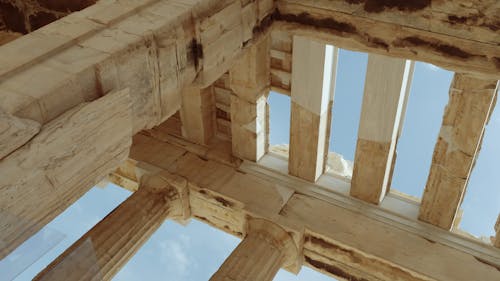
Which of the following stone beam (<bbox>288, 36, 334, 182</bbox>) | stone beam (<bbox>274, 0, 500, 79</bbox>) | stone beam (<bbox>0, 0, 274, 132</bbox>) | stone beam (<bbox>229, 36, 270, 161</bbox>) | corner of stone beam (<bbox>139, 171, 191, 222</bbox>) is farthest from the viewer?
corner of stone beam (<bbox>139, 171, 191, 222</bbox>)

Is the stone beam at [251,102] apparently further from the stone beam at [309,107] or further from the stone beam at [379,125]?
the stone beam at [379,125]

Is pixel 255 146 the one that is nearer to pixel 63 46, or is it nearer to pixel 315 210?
pixel 315 210

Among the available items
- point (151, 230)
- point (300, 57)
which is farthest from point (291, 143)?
point (151, 230)

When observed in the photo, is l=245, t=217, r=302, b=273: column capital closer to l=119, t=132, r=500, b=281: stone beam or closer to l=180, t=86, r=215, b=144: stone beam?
l=119, t=132, r=500, b=281: stone beam

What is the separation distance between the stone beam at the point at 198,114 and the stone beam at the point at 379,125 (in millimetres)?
2430

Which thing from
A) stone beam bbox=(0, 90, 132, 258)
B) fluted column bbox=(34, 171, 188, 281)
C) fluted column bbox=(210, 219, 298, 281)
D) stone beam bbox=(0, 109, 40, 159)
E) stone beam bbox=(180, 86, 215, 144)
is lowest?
fluted column bbox=(210, 219, 298, 281)

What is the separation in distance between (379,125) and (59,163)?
13.0 feet

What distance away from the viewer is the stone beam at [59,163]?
3027mm

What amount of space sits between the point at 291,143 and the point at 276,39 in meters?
1.48

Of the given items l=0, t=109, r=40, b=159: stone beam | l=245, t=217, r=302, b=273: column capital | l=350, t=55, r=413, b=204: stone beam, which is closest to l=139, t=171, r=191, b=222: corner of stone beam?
l=245, t=217, r=302, b=273: column capital

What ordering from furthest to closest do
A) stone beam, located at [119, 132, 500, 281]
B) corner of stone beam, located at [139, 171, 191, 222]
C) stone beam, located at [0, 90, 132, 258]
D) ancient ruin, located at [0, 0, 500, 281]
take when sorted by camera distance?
1. corner of stone beam, located at [139, 171, 191, 222]
2. stone beam, located at [119, 132, 500, 281]
3. ancient ruin, located at [0, 0, 500, 281]
4. stone beam, located at [0, 90, 132, 258]

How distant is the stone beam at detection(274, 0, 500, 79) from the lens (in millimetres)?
4516

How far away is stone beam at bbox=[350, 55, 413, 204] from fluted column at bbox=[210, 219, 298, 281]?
3.94 feet

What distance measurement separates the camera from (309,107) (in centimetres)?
636
